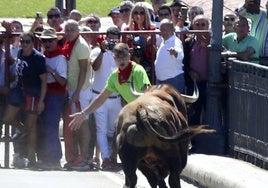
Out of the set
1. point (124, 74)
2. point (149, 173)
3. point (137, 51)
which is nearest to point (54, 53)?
point (137, 51)

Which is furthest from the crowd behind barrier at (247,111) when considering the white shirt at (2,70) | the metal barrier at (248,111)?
the white shirt at (2,70)

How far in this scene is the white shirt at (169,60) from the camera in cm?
1554

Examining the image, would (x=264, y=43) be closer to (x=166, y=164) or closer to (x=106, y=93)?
(x=106, y=93)

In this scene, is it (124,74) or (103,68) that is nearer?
(124,74)

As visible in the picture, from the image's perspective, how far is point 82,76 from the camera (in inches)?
622

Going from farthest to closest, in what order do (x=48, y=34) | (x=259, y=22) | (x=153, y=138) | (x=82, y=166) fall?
(x=48, y=34)
(x=82, y=166)
(x=259, y=22)
(x=153, y=138)

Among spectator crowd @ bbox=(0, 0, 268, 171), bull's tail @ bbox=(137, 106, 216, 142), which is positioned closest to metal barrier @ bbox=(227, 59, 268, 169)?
spectator crowd @ bbox=(0, 0, 268, 171)

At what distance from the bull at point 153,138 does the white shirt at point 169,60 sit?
3.61 m

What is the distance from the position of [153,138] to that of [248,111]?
3.45m

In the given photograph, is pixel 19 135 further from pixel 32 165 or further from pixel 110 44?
pixel 110 44

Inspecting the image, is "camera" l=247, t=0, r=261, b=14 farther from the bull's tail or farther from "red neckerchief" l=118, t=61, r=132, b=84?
the bull's tail

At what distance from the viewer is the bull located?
11419mm

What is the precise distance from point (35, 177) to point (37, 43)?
2.61m

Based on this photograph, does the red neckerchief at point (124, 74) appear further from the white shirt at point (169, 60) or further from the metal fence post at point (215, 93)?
the metal fence post at point (215, 93)
